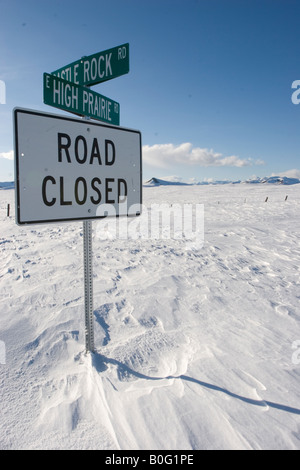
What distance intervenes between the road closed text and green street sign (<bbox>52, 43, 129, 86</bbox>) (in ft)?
2.39

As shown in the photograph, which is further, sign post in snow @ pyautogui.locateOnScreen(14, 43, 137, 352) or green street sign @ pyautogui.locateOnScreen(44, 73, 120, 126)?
green street sign @ pyautogui.locateOnScreen(44, 73, 120, 126)

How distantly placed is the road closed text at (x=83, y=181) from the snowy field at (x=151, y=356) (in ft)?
4.71

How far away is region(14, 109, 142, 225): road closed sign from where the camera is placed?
1.89 meters

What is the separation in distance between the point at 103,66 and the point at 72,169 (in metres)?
1.16

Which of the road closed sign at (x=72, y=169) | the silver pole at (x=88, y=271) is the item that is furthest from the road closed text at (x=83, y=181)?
the silver pole at (x=88, y=271)

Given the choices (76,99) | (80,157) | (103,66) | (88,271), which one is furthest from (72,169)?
(103,66)

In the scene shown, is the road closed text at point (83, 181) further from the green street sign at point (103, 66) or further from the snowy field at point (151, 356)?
the snowy field at point (151, 356)

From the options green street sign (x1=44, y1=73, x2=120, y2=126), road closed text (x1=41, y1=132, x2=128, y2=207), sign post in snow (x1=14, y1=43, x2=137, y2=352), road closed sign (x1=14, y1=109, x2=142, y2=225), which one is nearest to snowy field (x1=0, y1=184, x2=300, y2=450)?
sign post in snow (x1=14, y1=43, x2=137, y2=352)

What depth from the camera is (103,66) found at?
256 cm

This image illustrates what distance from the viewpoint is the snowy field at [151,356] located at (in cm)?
179

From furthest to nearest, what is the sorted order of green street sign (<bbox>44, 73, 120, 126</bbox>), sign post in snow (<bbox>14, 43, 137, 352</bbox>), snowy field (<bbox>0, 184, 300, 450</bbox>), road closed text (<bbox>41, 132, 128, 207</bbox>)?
green street sign (<bbox>44, 73, 120, 126</bbox>) → road closed text (<bbox>41, 132, 128, 207</bbox>) → sign post in snow (<bbox>14, 43, 137, 352</bbox>) → snowy field (<bbox>0, 184, 300, 450</bbox>)

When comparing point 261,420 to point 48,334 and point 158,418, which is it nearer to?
point 158,418

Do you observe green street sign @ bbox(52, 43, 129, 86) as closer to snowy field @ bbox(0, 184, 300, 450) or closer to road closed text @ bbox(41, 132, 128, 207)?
road closed text @ bbox(41, 132, 128, 207)

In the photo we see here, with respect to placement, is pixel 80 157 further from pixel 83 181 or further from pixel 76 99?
pixel 76 99
